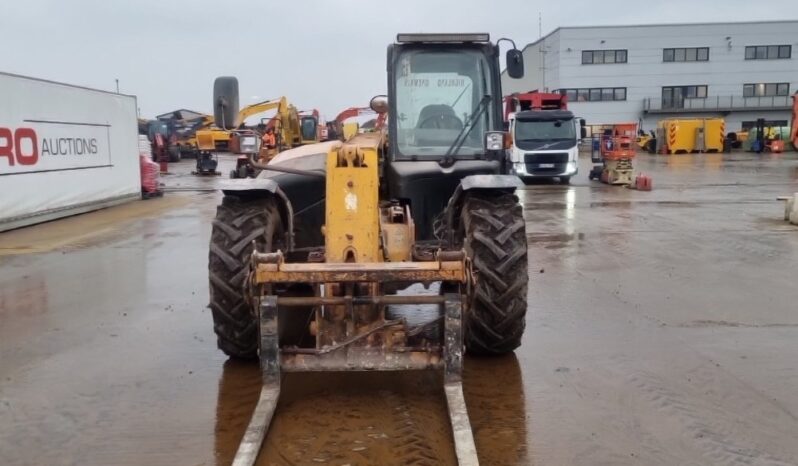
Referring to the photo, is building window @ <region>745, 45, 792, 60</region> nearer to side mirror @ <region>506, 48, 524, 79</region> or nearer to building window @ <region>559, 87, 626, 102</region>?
building window @ <region>559, 87, 626, 102</region>

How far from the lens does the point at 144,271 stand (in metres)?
9.09

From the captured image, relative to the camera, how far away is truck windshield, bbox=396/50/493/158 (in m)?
6.10

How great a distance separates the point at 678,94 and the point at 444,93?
5668cm

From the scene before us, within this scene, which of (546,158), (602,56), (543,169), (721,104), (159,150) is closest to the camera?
(546,158)

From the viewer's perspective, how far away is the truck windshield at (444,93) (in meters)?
6.10

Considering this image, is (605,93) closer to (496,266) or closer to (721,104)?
(721,104)

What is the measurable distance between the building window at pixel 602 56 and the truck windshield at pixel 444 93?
5459cm

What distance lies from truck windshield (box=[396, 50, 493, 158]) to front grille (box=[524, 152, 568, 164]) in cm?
1741

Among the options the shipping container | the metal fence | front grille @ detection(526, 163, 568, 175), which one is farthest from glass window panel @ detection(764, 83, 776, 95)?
front grille @ detection(526, 163, 568, 175)

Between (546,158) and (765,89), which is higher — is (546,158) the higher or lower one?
the lower one

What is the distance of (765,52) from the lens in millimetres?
56875

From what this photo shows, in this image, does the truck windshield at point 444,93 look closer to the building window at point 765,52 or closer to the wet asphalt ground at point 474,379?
the wet asphalt ground at point 474,379

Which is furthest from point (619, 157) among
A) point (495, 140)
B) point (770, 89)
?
point (770, 89)

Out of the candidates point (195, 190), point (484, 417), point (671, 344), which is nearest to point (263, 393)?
point (484, 417)
